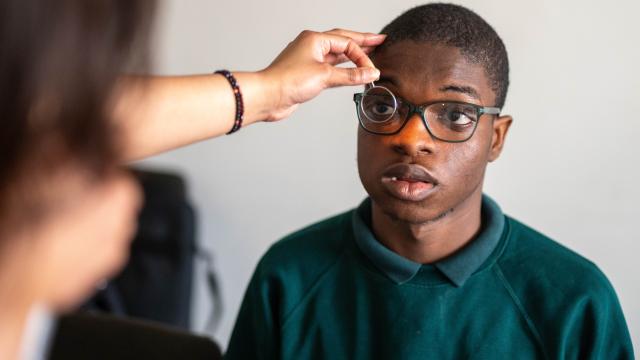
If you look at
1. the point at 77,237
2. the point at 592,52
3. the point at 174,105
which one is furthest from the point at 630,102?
the point at 77,237

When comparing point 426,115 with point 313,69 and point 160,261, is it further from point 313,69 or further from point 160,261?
point 160,261

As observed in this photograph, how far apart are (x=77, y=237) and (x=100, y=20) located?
0.70ft

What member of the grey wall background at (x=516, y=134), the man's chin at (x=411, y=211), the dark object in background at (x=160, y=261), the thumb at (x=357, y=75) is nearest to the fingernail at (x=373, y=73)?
the thumb at (x=357, y=75)

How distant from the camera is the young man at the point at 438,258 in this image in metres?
1.21

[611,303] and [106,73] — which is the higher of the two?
[106,73]

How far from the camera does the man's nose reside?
1201 millimetres

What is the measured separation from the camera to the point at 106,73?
567mm

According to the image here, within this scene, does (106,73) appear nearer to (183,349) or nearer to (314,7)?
(183,349)

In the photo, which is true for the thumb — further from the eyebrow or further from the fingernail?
the eyebrow

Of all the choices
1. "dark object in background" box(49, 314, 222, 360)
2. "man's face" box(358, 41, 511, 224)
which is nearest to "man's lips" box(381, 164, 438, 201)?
"man's face" box(358, 41, 511, 224)

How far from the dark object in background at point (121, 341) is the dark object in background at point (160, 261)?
0.73 meters

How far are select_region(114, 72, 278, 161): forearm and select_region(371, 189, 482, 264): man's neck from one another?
32 centimetres

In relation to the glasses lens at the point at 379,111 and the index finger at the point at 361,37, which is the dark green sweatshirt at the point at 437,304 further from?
the index finger at the point at 361,37

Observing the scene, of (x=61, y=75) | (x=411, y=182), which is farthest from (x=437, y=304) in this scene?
(x=61, y=75)
